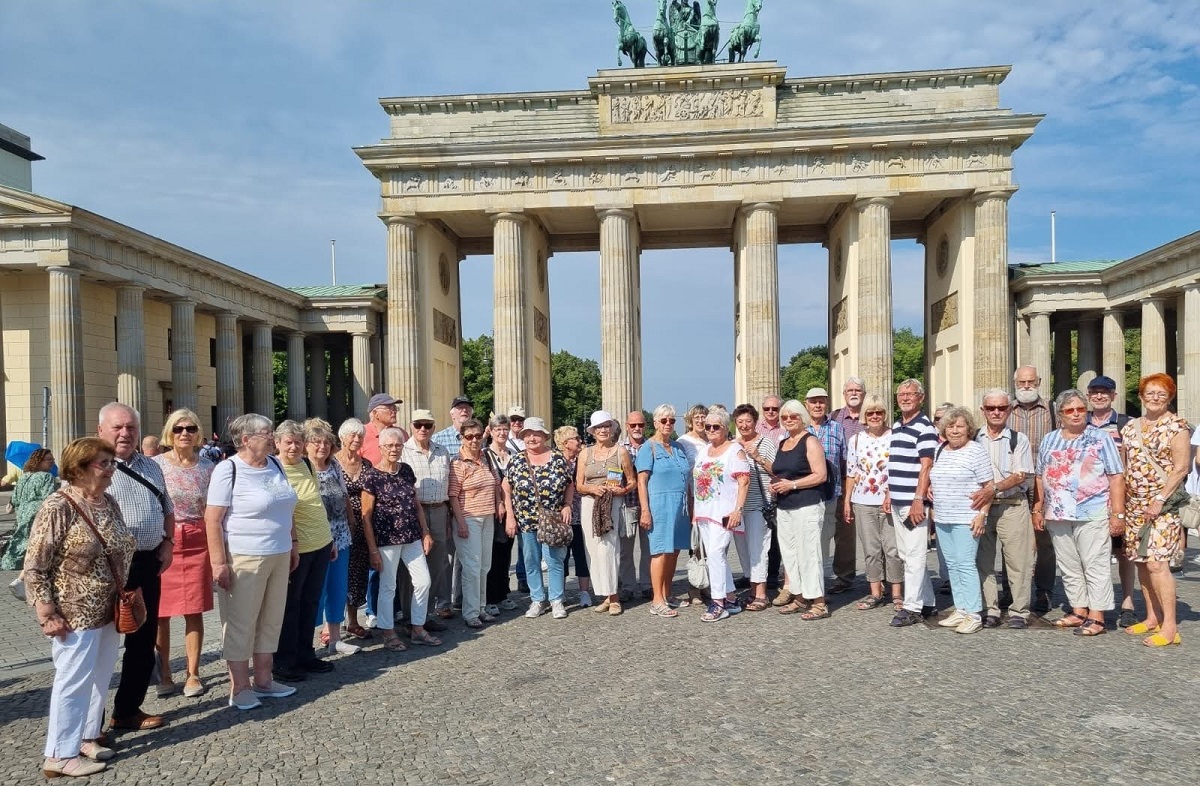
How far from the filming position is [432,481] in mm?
7480

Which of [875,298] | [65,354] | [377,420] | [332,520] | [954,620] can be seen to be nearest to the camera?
[332,520]

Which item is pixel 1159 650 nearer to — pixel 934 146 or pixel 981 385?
pixel 981 385

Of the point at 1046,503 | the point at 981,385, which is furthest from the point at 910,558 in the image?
the point at 981,385

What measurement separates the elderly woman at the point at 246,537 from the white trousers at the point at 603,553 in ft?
10.6

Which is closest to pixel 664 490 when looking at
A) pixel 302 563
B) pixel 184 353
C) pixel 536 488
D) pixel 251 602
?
pixel 536 488

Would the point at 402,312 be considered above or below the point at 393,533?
above

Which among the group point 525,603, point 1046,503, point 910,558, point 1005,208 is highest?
point 1005,208

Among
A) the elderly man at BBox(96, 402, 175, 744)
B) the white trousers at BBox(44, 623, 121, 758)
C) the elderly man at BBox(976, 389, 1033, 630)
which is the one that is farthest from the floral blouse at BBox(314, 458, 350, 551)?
the elderly man at BBox(976, 389, 1033, 630)

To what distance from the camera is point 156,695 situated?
5820 mm

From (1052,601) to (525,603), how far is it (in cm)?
545

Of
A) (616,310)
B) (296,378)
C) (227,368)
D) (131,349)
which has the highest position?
(616,310)

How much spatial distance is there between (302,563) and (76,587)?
5.97ft

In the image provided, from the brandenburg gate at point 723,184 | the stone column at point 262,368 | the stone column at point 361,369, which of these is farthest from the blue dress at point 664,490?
the stone column at point 262,368

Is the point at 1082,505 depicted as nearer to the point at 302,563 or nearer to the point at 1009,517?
the point at 1009,517
